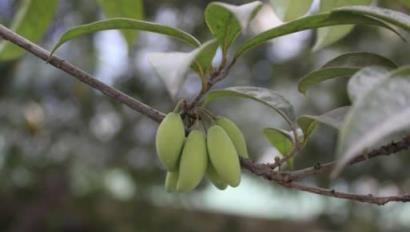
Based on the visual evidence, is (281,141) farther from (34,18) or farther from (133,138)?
(133,138)

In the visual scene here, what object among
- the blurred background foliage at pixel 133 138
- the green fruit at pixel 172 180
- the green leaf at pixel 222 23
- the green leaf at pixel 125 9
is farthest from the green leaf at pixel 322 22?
the blurred background foliage at pixel 133 138

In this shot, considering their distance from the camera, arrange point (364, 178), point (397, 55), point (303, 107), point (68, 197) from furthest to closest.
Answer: point (68, 197)
point (364, 178)
point (397, 55)
point (303, 107)

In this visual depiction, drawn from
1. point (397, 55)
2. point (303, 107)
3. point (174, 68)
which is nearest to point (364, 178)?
point (397, 55)

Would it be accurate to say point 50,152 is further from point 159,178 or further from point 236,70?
point 236,70

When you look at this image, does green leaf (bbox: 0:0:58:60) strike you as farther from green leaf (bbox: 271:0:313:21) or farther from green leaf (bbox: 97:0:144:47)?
green leaf (bbox: 271:0:313:21)

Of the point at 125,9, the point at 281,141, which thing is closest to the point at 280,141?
the point at 281,141

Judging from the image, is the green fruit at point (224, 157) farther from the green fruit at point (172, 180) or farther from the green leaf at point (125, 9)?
the green leaf at point (125, 9)
